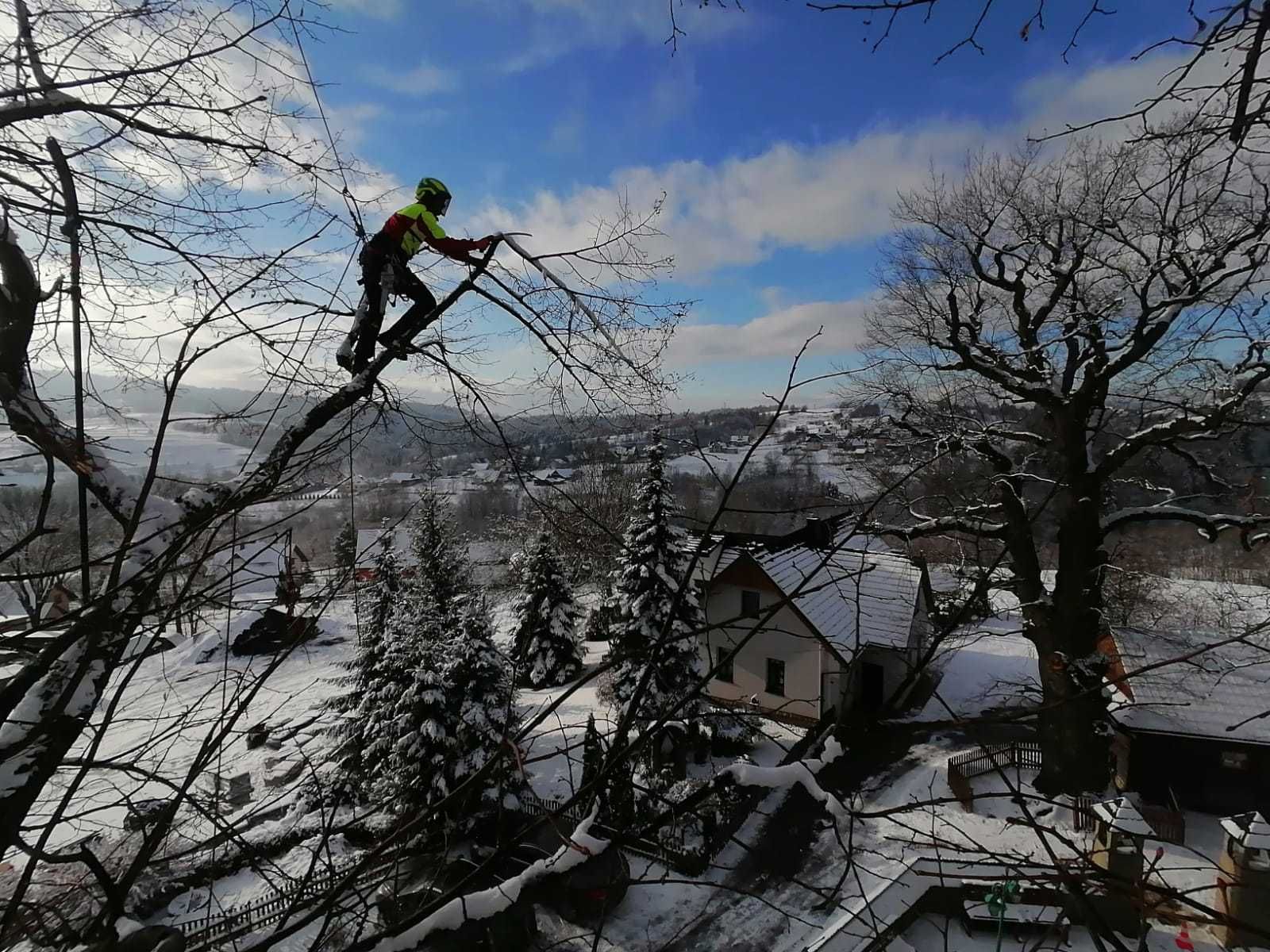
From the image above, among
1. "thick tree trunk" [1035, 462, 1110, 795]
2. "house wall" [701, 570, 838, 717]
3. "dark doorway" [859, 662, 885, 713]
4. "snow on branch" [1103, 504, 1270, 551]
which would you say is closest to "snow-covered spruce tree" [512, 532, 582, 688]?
"house wall" [701, 570, 838, 717]

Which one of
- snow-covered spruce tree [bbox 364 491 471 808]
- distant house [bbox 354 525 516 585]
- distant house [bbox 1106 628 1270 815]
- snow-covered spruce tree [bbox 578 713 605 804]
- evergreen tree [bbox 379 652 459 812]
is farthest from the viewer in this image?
distant house [bbox 1106 628 1270 815]

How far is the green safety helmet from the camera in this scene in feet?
12.1

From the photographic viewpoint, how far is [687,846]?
10094 mm

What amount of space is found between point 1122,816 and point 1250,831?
1.42 m

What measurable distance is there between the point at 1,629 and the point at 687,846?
10.3 meters

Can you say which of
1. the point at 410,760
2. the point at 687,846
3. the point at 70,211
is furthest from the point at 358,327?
the point at 687,846

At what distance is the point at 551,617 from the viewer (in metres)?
18.6

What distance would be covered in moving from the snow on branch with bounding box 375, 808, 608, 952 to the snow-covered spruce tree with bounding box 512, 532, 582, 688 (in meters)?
15.5

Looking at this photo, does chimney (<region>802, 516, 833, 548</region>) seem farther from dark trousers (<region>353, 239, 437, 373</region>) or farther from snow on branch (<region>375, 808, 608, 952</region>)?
dark trousers (<region>353, 239, 437, 373</region>)

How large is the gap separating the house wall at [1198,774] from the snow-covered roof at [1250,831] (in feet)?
15.1

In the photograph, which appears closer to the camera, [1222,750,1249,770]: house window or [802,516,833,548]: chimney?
[802,516,833,548]: chimney

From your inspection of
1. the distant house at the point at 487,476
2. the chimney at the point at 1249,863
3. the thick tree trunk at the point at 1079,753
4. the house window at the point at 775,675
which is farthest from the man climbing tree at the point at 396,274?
the house window at the point at 775,675

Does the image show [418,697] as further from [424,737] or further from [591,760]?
[591,760]

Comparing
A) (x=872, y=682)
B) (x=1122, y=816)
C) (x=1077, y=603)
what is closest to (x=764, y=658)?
(x=872, y=682)
